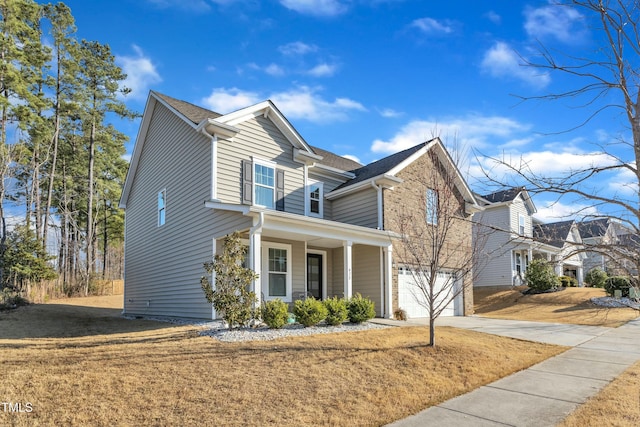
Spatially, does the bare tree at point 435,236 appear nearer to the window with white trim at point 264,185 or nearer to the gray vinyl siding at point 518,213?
the window with white trim at point 264,185

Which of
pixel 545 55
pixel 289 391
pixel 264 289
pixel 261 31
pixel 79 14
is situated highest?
pixel 79 14

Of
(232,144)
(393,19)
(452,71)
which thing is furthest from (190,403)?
(232,144)

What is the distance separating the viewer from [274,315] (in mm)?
10094

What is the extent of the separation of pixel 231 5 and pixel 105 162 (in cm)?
2552

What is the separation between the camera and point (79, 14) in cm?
2872

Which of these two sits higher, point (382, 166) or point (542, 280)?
point (382, 166)

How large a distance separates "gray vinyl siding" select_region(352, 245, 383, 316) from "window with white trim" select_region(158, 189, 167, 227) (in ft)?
24.6

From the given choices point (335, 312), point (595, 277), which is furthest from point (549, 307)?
point (335, 312)

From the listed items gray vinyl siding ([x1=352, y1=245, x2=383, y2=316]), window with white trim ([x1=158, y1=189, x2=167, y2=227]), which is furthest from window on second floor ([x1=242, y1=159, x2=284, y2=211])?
A: window with white trim ([x1=158, y1=189, x2=167, y2=227])

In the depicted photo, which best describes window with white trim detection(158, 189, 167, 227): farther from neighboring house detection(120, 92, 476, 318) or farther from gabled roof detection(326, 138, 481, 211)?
gabled roof detection(326, 138, 481, 211)

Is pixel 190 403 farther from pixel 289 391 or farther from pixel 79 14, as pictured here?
pixel 79 14

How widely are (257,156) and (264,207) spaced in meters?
3.17

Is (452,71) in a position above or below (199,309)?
above

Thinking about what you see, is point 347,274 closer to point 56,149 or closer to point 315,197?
point 315,197
